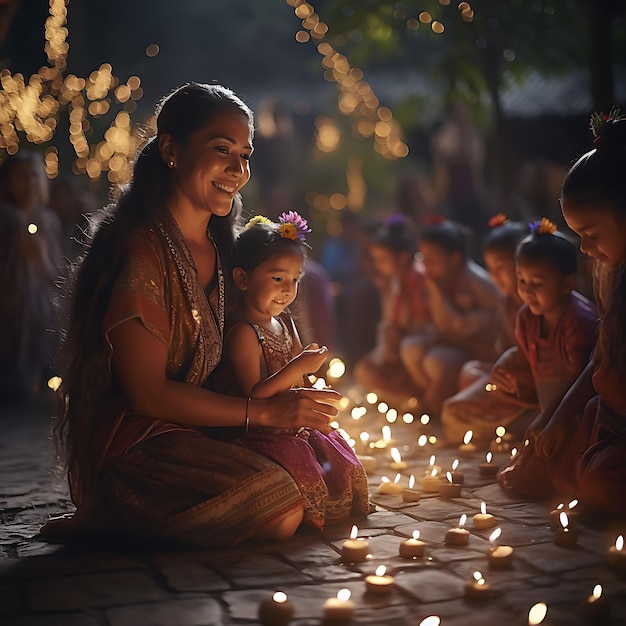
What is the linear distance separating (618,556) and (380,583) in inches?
34.3

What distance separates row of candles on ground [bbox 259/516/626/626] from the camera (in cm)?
294

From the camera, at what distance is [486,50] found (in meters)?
9.83

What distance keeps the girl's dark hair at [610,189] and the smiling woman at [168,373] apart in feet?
4.13

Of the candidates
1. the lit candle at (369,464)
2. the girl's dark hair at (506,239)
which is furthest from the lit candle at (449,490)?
the girl's dark hair at (506,239)

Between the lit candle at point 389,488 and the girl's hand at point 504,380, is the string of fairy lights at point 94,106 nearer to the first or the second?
the girl's hand at point 504,380

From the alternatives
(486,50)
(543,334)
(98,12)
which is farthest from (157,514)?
(98,12)

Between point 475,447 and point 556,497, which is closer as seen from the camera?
point 556,497

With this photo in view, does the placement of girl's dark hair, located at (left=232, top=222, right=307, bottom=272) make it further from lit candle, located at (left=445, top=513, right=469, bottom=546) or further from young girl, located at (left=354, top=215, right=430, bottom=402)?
young girl, located at (left=354, top=215, right=430, bottom=402)

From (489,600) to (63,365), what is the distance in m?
2.13

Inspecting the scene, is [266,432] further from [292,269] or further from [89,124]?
[89,124]

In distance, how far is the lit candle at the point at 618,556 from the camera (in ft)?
11.0

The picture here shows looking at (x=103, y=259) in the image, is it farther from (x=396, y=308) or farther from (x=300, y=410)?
(x=396, y=308)

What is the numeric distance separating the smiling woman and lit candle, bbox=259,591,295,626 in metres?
0.89

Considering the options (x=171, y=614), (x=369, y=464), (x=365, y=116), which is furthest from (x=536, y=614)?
(x=365, y=116)
